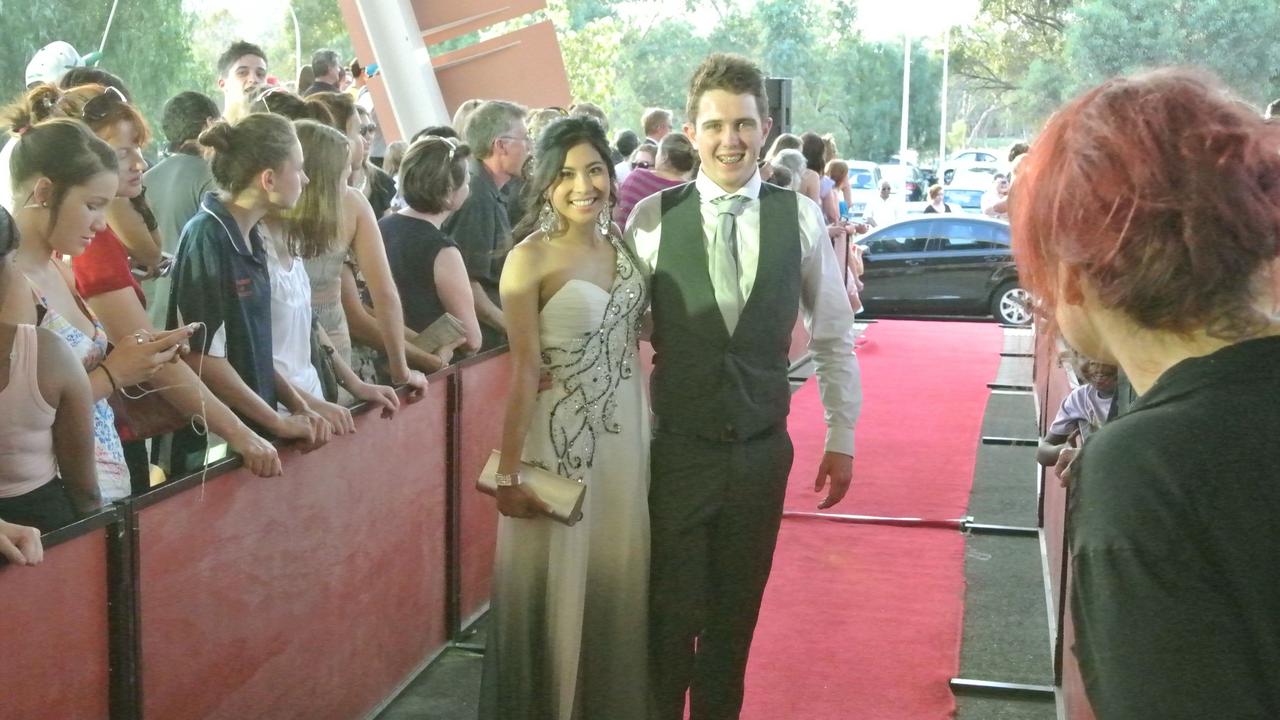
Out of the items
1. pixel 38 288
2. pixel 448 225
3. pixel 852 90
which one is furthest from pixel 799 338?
pixel 852 90

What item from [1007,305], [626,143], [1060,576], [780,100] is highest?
[1060,576]

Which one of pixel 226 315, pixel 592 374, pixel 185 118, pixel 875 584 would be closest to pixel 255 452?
pixel 226 315

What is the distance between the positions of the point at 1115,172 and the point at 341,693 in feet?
11.6

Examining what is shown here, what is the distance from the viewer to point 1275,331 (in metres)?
1.45

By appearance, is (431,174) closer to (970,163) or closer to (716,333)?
(716,333)

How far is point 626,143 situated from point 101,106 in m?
6.69

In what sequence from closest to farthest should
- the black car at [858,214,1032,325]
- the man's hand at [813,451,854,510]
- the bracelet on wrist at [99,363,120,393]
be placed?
the bracelet on wrist at [99,363,120,393] → the man's hand at [813,451,854,510] → the black car at [858,214,1032,325]

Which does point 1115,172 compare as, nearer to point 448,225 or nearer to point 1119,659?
point 1119,659

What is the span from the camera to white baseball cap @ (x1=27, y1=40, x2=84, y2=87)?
618cm

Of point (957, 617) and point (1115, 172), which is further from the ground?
point (1115, 172)

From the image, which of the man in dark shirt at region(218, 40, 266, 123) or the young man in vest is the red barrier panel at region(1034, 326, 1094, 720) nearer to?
the young man in vest

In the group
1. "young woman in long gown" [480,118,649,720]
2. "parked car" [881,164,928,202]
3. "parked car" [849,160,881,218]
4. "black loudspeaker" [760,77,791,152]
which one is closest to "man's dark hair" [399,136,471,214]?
"young woman in long gown" [480,118,649,720]

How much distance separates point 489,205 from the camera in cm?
611

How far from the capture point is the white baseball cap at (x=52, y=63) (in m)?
6.18
